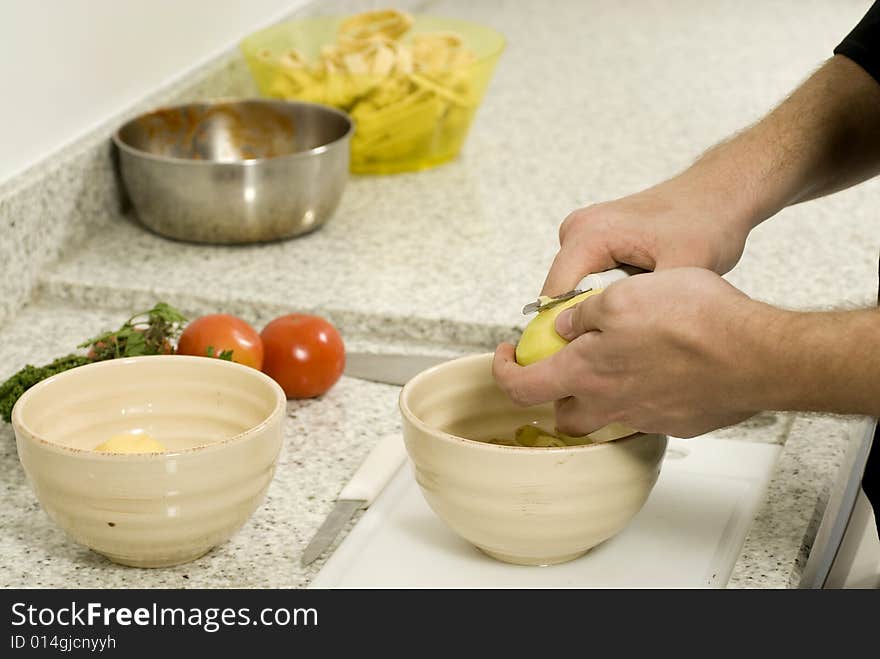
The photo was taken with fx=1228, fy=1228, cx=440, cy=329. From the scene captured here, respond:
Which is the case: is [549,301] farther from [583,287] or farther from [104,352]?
[104,352]

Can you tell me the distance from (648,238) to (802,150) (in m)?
0.17

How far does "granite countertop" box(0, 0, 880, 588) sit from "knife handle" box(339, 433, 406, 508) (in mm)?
25

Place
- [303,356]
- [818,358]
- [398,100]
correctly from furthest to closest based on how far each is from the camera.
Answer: [398,100]
[303,356]
[818,358]

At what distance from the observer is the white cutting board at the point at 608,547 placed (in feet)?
2.77

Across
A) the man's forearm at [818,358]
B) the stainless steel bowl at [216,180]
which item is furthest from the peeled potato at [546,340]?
the stainless steel bowl at [216,180]

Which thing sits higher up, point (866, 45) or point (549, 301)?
point (866, 45)

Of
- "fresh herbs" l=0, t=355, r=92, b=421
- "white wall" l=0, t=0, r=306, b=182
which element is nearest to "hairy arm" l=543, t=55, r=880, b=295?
"fresh herbs" l=0, t=355, r=92, b=421

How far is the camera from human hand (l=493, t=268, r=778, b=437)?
762 millimetres

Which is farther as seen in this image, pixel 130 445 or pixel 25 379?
pixel 25 379

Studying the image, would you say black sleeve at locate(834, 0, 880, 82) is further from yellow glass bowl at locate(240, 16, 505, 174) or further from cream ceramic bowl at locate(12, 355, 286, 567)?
yellow glass bowl at locate(240, 16, 505, 174)

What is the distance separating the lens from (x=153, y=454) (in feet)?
2.54

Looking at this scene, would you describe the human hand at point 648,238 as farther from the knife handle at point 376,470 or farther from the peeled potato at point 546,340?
the knife handle at point 376,470

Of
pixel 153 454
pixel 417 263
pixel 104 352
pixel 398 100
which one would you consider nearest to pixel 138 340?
pixel 104 352

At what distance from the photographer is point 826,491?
0.98m
